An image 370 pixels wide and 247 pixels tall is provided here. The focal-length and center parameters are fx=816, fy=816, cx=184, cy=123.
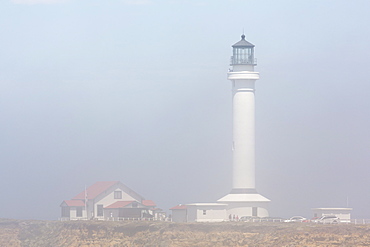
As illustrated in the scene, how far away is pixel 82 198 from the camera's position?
101750mm

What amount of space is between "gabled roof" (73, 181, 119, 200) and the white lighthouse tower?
19.8m

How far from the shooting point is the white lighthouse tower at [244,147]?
8488cm

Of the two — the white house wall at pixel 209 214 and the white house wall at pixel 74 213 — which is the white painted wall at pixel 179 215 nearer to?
the white house wall at pixel 209 214

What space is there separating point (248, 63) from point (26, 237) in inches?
1243

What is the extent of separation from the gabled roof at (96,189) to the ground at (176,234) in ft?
20.6

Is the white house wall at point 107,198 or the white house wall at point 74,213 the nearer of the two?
the white house wall at point 107,198

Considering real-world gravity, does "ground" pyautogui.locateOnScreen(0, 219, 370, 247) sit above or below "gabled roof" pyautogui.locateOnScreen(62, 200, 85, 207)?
below

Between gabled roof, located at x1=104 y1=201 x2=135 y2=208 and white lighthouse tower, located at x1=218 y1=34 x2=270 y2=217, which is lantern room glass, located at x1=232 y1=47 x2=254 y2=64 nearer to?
white lighthouse tower, located at x1=218 y1=34 x2=270 y2=217

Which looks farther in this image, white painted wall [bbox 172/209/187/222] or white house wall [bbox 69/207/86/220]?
white house wall [bbox 69/207/86/220]

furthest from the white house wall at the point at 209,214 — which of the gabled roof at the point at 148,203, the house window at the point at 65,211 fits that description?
the house window at the point at 65,211

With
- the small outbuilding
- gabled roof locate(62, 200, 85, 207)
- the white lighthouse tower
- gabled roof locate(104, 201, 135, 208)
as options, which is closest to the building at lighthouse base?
the white lighthouse tower

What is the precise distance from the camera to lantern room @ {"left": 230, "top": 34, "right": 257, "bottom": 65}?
8825 cm

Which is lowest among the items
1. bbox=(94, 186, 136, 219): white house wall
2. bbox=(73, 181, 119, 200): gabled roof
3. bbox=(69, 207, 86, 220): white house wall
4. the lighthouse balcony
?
bbox=(69, 207, 86, 220): white house wall

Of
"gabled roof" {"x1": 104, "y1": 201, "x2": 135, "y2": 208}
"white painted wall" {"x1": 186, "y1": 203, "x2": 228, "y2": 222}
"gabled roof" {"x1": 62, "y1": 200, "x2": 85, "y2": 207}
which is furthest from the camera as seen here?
"gabled roof" {"x1": 62, "y1": 200, "x2": 85, "y2": 207}
